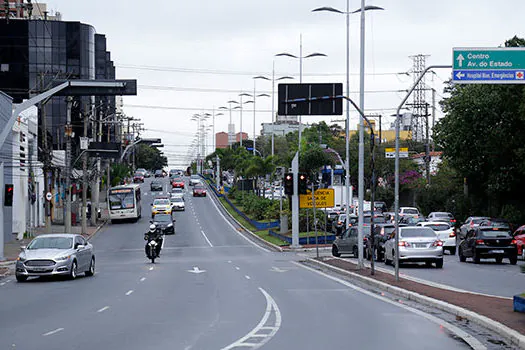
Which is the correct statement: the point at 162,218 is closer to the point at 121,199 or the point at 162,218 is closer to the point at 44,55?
the point at 121,199

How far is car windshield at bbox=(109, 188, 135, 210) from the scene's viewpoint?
7244 centimetres

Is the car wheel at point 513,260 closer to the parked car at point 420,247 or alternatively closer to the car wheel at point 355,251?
the parked car at point 420,247

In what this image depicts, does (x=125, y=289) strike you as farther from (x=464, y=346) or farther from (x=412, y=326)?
(x=464, y=346)

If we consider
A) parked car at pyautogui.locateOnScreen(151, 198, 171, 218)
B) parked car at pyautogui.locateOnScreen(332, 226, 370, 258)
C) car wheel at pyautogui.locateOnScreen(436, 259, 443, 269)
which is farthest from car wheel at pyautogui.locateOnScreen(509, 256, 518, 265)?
parked car at pyautogui.locateOnScreen(151, 198, 171, 218)

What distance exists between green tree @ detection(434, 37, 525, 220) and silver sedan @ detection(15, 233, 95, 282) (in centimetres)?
3211

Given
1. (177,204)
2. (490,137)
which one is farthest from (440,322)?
(177,204)

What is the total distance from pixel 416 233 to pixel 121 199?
45.2 meters

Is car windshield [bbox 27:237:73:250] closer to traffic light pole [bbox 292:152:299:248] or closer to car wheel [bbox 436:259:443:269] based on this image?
car wheel [bbox 436:259:443:269]

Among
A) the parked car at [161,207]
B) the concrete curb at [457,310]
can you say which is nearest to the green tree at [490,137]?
the parked car at [161,207]

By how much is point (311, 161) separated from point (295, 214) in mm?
15683

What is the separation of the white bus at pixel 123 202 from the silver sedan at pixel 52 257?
44.2 metres

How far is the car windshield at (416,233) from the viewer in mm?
32406

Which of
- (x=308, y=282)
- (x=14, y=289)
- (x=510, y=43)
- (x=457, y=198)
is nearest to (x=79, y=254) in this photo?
(x=14, y=289)

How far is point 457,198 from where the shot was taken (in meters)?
70.1
